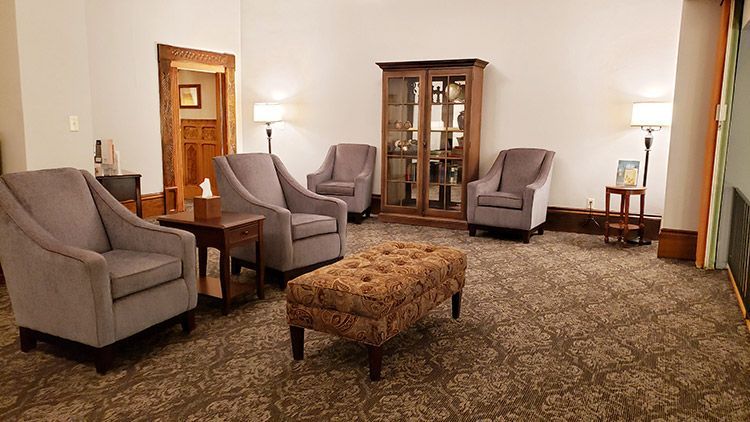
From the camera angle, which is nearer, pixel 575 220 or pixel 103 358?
pixel 103 358

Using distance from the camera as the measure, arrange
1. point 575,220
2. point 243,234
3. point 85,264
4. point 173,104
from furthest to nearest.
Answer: point 173,104, point 575,220, point 243,234, point 85,264

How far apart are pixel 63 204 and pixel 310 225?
1680mm

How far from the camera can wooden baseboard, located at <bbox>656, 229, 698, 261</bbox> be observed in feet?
16.8

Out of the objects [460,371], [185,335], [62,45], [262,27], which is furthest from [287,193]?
[262,27]

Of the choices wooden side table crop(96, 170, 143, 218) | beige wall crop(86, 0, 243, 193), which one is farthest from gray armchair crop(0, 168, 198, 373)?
beige wall crop(86, 0, 243, 193)

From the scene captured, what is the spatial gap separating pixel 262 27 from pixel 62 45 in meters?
3.84

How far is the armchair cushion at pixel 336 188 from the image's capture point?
6.98m

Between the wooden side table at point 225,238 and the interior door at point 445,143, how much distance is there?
10.5 feet

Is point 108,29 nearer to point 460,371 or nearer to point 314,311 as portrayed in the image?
point 314,311

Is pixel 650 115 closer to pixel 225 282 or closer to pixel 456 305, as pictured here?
pixel 456 305

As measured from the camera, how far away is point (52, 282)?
2.83m

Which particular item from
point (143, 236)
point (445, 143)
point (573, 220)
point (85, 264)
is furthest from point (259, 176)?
point (573, 220)

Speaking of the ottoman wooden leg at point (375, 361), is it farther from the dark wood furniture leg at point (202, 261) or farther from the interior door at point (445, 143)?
the interior door at point (445, 143)

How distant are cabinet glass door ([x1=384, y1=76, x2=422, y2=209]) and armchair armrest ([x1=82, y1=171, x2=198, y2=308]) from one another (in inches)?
155
